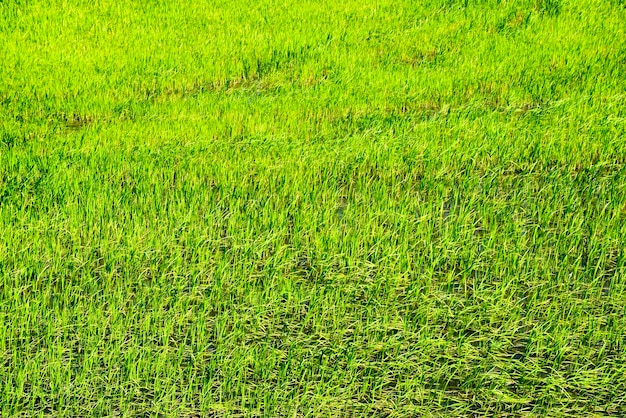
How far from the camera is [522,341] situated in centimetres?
337

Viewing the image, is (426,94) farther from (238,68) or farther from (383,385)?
(383,385)

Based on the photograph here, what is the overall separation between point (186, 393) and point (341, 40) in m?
5.84

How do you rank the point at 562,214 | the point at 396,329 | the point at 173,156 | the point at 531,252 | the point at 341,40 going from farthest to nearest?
the point at 341,40, the point at 173,156, the point at 562,214, the point at 531,252, the point at 396,329

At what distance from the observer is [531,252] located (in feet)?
13.1

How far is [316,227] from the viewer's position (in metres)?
4.29

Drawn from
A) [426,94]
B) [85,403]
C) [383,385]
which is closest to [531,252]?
[383,385]

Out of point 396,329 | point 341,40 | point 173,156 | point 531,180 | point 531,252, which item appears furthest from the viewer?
point 341,40

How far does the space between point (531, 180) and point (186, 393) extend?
2.86 meters

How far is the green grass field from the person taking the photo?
3.06 metres

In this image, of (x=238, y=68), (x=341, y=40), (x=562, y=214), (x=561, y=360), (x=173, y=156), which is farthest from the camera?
(x=341, y=40)

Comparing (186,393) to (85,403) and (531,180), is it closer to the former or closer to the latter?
(85,403)

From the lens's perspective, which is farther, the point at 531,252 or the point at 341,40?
the point at 341,40

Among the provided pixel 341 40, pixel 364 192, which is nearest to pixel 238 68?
pixel 341 40

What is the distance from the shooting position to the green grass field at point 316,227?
3.06 m
